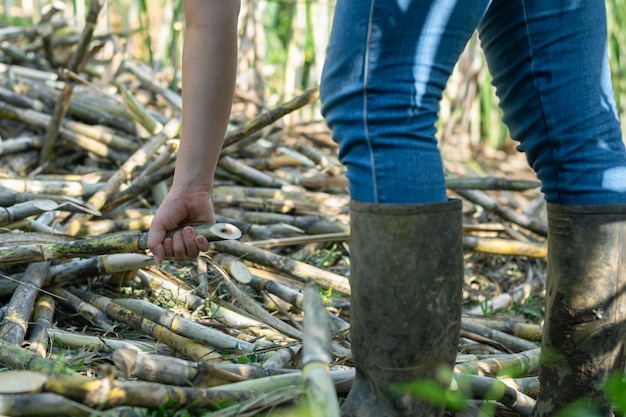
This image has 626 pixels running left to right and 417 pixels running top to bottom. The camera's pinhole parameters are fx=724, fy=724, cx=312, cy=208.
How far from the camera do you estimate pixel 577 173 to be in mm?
1280

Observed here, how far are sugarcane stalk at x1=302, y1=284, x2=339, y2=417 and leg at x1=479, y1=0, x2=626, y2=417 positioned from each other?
489 mm

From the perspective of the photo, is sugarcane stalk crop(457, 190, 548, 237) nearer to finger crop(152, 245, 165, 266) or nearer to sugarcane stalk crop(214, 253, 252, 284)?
sugarcane stalk crop(214, 253, 252, 284)

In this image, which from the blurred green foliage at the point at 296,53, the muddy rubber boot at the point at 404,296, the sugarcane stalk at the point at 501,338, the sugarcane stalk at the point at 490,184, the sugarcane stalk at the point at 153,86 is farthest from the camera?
the blurred green foliage at the point at 296,53

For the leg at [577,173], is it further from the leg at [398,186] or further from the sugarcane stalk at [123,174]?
the sugarcane stalk at [123,174]

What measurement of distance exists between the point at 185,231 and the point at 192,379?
28 centimetres

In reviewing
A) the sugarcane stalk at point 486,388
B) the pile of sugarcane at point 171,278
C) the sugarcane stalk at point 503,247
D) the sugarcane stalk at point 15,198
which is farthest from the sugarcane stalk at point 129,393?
the sugarcane stalk at point 503,247

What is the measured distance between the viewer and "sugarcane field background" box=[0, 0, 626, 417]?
1.15 metres

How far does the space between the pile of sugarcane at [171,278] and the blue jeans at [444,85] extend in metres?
0.25

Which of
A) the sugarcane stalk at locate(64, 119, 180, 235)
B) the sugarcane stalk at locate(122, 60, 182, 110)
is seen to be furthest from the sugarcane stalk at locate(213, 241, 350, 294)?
the sugarcane stalk at locate(122, 60, 182, 110)

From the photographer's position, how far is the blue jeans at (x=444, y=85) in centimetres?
109

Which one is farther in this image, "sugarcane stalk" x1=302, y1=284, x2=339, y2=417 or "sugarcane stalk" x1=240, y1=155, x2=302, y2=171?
"sugarcane stalk" x1=240, y1=155, x2=302, y2=171

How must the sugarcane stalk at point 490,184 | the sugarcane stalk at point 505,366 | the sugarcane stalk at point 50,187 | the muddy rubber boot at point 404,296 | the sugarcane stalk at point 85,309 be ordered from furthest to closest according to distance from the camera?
the sugarcane stalk at point 490,184 < the sugarcane stalk at point 50,187 < the sugarcane stalk at point 85,309 < the sugarcane stalk at point 505,366 < the muddy rubber boot at point 404,296

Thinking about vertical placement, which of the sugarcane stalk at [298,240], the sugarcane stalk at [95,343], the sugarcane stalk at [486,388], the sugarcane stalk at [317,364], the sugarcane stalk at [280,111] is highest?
the sugarcane stalk at [280,111]

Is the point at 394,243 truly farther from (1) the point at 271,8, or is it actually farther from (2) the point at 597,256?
(1) the point at 271,8
